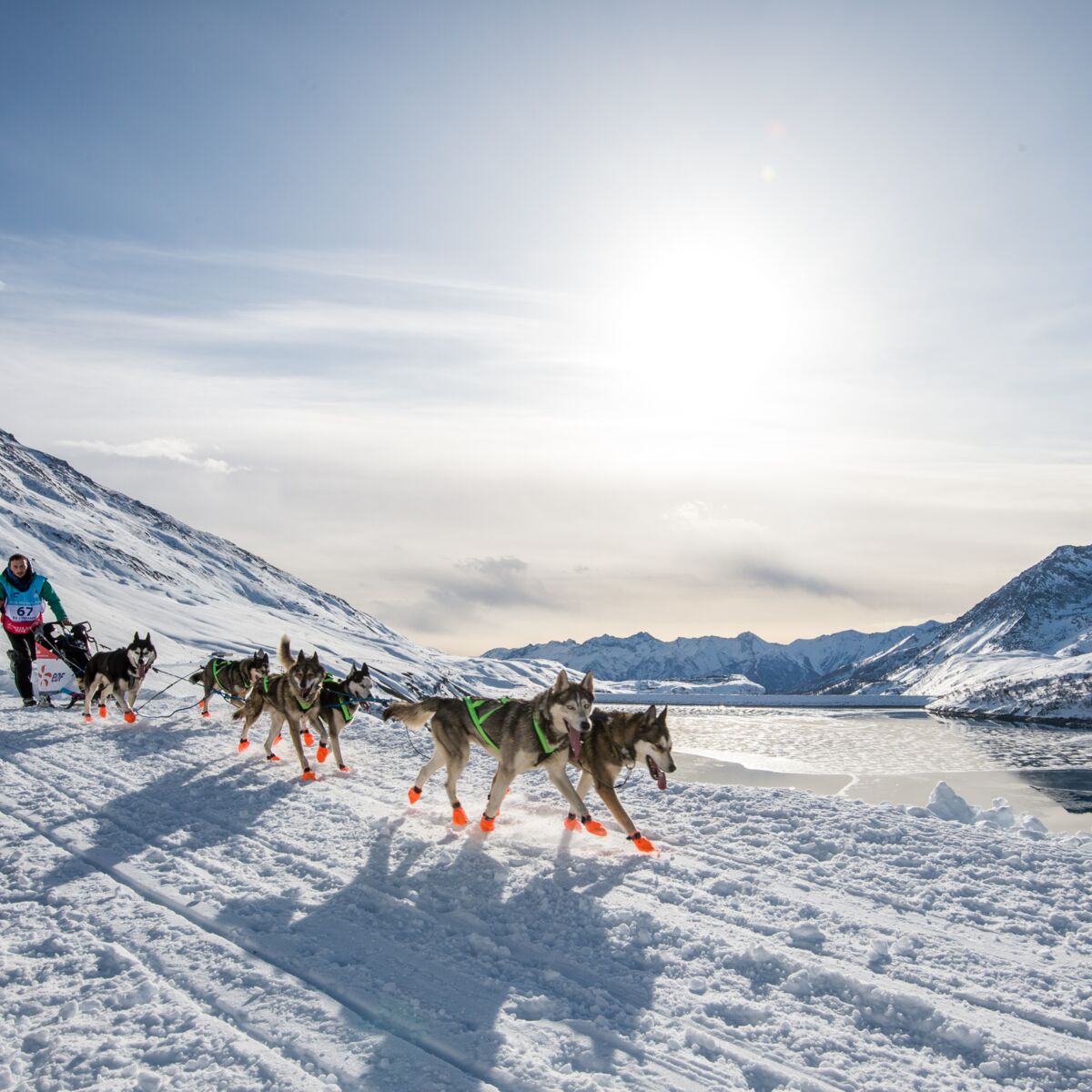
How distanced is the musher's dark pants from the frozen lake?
44.5 ft

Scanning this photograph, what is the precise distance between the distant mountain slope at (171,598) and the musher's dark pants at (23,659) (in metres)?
3.62

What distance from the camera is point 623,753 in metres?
7.05

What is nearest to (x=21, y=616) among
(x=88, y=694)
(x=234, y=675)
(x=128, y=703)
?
(x=88, y=694)

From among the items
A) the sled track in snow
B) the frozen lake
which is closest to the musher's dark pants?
the sled track in snow

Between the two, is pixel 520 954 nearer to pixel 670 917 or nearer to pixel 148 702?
pixel 670 917

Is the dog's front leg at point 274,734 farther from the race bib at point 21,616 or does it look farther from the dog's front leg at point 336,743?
the race bib at point 21,616

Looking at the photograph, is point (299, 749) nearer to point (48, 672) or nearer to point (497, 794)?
point (497, 794)

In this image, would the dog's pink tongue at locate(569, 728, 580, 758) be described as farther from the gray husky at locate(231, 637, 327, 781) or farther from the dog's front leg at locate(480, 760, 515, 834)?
the gray husky at locate(231, 637, 327, 781)

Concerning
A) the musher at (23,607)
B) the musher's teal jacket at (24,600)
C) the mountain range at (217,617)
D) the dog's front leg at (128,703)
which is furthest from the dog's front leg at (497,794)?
the mountain range at (217,617)

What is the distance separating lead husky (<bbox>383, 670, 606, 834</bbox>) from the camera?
270 inches

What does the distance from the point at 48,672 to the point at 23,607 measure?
1.53 metres

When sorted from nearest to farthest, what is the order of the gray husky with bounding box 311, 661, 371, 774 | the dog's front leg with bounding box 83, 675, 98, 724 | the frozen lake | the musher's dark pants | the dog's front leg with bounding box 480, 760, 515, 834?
the dog's front leg with bounding box 480, 760, 515, 834
the gray husky with bounding box 311, 661, 371, 774
the dog's front leg with bounding box 83, 675, 98, 724
the musher's dark pants
the frozen lake

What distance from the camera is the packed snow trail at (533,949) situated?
3.54 m

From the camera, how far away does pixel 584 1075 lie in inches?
136
